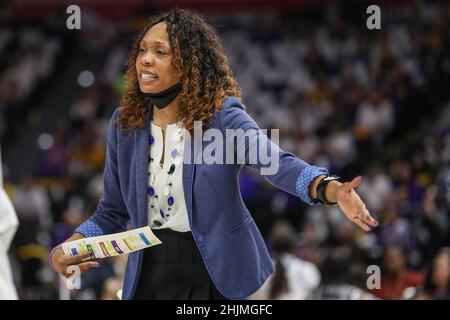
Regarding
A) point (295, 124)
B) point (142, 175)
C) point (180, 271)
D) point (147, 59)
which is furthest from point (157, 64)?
point (295, 124)

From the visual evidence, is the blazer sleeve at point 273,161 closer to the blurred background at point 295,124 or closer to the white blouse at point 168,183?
the white blouse at point 168,183

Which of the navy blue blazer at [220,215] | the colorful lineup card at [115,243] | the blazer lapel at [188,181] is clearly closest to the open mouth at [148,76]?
the navy blue blazer at [220,215]

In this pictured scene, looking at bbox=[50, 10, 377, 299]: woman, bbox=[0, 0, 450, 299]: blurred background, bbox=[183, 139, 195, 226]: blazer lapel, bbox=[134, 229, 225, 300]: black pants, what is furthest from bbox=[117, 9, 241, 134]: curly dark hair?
bbox=[0, 0, 450, 299]: blurred background

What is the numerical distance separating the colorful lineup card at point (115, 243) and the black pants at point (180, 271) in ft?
0.24

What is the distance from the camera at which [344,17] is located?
15398mm

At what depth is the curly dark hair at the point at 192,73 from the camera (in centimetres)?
324

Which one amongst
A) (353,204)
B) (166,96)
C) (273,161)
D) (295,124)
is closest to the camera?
(353,204)

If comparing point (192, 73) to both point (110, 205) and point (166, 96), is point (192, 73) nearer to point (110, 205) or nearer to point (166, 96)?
point (166, 96)

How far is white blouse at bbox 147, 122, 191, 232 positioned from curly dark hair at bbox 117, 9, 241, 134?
0.08m

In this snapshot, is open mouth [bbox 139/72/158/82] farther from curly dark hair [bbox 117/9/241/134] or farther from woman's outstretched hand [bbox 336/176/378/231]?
woman's outstretched hand [bbox 336/176/378/231]

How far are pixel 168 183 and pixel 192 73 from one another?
403 millimetres

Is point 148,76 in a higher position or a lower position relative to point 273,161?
higher

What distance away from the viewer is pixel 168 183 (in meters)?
3.26
